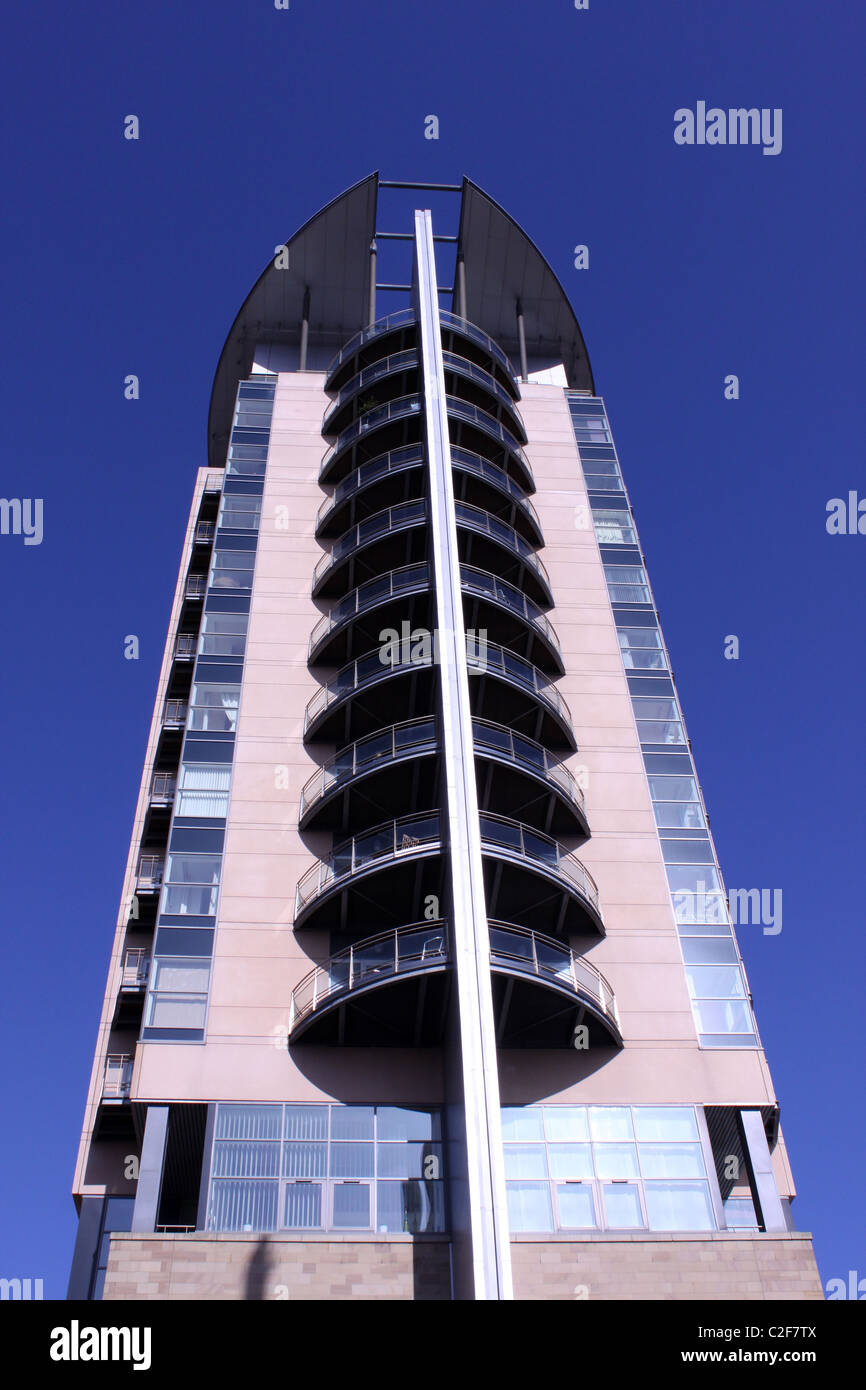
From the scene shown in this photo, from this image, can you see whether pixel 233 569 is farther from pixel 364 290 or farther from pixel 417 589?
pixel 364 290

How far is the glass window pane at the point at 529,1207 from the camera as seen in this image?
21.1m

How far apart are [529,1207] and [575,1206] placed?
832 millimetres

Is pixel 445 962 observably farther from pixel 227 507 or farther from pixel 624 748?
pixel 227 507

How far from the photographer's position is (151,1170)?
834 inches

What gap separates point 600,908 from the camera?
85.7ft

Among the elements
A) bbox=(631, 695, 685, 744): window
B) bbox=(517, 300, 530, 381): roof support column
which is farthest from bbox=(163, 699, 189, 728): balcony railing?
bbox=(517, 300, 530, 381): roof support column

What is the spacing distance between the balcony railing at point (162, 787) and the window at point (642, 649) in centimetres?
1275

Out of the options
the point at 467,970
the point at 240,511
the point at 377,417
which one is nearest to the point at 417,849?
the point at 467,970

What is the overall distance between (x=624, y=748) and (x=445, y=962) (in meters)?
9.36

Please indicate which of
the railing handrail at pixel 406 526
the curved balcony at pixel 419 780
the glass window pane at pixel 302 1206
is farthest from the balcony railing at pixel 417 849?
the railing handrail at pixel 406 526

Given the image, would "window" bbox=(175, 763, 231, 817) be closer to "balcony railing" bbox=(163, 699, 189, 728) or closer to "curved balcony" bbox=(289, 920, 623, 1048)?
"curved balcony" bbox=(289, 920, 623, 1048)

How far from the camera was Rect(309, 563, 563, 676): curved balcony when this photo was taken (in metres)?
30.1

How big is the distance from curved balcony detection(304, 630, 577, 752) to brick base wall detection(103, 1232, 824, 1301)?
39.4ft

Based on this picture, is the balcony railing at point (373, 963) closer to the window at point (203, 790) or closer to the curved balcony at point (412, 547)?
the window at point (203, 790)
